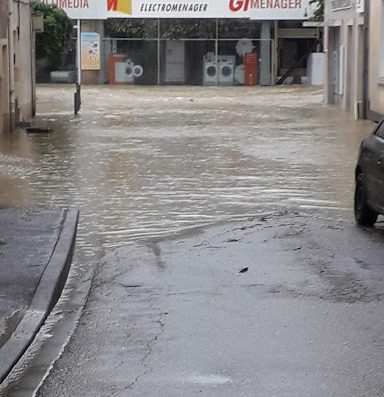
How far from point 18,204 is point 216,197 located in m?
2.66

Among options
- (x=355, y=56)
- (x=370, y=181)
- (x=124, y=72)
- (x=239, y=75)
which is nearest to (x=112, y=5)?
(x=124, y=72)

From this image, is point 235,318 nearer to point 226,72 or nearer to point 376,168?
point 376,168

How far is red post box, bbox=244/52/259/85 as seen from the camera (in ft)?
162

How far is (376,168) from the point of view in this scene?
452 inches

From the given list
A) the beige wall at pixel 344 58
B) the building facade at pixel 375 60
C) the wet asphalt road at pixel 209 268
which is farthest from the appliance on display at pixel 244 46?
the wet asphalt road at pixel 209 268

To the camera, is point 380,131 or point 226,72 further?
point 226,72

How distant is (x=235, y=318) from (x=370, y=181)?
431cm

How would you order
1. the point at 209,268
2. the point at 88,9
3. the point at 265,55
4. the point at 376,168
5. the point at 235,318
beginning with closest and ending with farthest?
the point at 235,318 → the point at 209,268 → the point at 376,168 → the point at 88,9 → the point at 265,55

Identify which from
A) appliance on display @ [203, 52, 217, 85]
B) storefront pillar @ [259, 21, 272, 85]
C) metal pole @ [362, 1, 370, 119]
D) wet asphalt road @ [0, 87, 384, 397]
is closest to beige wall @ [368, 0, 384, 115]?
metal pole @ [362, 1, 370, 119]

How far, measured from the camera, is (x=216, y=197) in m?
14.4

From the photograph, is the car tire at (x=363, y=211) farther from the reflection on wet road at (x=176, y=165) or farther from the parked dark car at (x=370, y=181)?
the reflection on wet road at (x=176, y=165)

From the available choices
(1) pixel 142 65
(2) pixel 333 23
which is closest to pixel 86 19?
(1) pixel 142 65

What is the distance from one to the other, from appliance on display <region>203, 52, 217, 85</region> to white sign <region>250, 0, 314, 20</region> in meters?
2.82

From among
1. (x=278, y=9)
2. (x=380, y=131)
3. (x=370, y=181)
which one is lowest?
(x=370, y=181)
